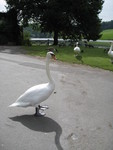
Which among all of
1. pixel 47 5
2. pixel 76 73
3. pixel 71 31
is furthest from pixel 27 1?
pixel 76 73

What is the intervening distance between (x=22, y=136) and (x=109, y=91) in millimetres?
4702

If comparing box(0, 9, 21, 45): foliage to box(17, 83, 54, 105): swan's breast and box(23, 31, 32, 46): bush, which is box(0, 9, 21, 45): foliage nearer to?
box(23, 31, 32, 46): bush

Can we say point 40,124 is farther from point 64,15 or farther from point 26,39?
point 26,39

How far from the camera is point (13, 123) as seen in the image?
612 cm

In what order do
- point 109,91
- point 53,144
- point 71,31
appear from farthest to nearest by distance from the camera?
point 71,31, point 109,91, point 53,144

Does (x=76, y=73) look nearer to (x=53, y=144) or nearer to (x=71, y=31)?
(x=53, y=144)

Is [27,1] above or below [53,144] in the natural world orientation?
above

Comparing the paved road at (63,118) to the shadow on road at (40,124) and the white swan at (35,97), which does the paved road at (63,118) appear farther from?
the white swan at (35,97)

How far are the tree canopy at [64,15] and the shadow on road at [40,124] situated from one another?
26.4 m

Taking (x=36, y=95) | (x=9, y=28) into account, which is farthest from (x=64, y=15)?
(x=36, y=95)

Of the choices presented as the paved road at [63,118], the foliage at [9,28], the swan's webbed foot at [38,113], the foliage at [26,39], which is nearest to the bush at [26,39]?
the foliage at [26,39]

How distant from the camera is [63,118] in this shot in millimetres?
6551

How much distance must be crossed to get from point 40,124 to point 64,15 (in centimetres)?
2717

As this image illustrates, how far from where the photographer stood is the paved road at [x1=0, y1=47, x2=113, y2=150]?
17.1ft
